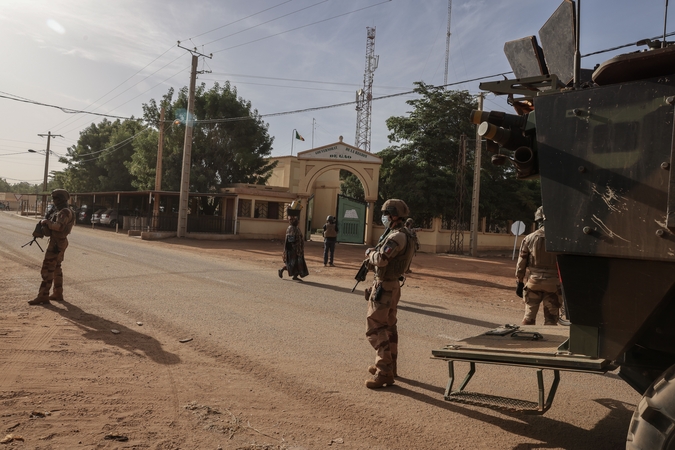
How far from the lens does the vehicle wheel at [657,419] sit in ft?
7.17

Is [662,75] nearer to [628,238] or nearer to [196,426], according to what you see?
[628,238]

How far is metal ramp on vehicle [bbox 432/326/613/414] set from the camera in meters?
2.79

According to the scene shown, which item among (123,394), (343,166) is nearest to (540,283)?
(123,394)

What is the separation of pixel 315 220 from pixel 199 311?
1362 inches

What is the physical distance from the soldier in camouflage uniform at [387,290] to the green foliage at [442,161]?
72.2 ft

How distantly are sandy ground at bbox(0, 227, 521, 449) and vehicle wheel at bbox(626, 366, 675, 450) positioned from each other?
1.79m

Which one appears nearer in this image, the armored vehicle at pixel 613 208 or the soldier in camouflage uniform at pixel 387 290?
the armored vehicle at pixel 613 208

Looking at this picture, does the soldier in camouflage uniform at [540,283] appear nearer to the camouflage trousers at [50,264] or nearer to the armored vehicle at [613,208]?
the armored vehicle at [613,208]

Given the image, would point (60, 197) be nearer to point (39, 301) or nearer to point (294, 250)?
point (39, 301)

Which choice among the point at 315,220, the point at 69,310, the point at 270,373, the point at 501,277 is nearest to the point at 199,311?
the point at 69,310

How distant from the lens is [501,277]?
16203mm

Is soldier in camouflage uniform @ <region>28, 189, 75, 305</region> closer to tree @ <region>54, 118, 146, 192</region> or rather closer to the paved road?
the paved road

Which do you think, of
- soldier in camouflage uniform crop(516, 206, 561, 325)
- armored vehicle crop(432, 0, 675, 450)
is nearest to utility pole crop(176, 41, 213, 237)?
soldier in camouflage uniform crop(516, 206, 561, 325)

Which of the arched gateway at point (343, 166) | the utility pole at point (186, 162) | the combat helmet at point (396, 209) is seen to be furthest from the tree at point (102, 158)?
the combat helmet at point (396, 209)
